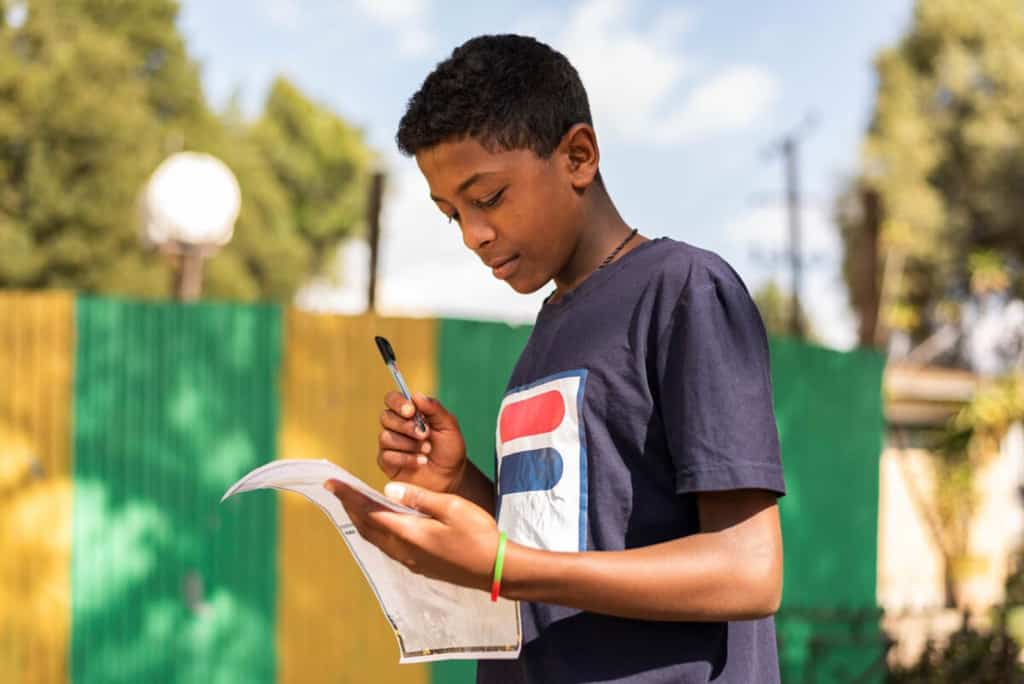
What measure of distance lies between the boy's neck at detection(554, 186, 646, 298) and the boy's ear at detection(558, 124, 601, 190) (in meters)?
0.04

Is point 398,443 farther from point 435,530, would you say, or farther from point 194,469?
point 194,469

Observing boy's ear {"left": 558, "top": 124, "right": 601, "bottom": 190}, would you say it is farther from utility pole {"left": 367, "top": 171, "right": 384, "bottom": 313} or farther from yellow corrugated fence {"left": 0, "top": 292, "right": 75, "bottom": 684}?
utility pole {"left": 367, "top": 171, "right": 384, "bottom": 313}

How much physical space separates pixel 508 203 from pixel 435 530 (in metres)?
0.52

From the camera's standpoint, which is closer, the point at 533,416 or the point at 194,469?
the point at 533,416

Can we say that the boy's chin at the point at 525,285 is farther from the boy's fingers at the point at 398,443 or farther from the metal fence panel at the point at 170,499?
the metal fence panel at the point at 170,499

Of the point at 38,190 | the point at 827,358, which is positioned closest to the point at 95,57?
the point at 38,190

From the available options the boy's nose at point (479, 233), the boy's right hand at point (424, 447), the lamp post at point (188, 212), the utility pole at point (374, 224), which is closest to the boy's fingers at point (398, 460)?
the boy's right hand at point (424, 447)

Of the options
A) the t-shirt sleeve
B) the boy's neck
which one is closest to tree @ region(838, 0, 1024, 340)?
the boy's neck

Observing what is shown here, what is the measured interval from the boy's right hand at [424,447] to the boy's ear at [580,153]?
39 centimetres

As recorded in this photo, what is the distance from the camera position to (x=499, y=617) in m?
1.51

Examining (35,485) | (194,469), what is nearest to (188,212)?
(194,469)

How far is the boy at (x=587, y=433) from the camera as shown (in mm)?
1327

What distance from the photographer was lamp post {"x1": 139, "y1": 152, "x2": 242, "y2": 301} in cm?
809

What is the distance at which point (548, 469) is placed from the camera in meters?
1.54
